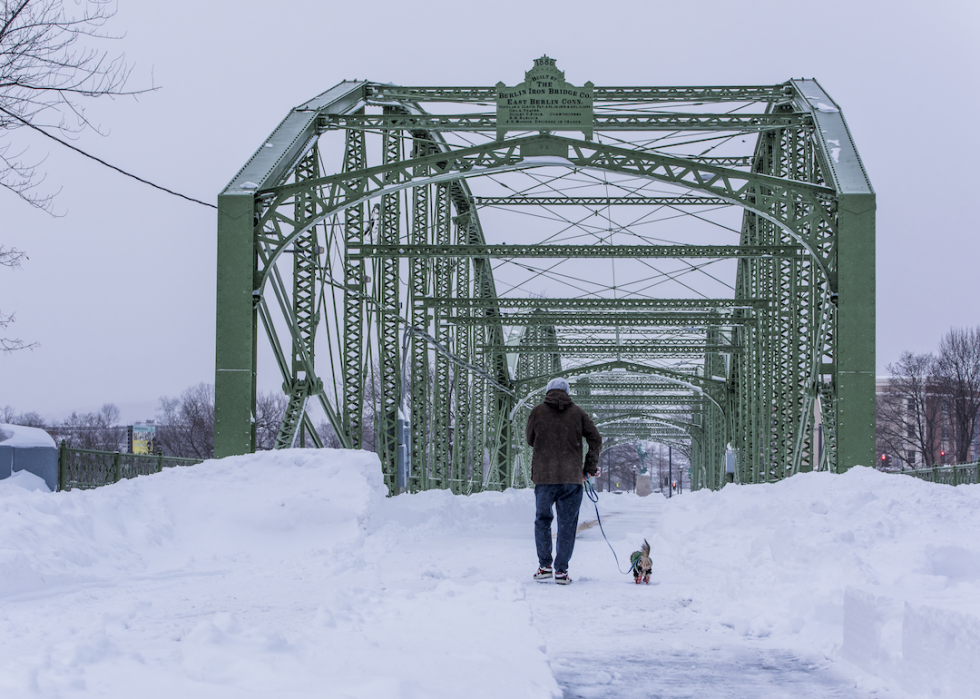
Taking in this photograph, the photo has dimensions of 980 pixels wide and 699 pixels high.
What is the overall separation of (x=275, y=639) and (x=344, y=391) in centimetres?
1587

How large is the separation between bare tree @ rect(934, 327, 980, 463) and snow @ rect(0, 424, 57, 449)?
46785 mm

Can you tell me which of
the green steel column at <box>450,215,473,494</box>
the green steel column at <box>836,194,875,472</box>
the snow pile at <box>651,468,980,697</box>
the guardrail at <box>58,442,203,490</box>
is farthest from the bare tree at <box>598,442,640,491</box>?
the snow pile at <box>651,468,980,697</box>

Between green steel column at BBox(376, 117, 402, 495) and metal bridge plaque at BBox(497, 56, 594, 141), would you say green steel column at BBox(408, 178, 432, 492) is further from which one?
metal bridge plaque at BBox(497, 56, 594, 141)

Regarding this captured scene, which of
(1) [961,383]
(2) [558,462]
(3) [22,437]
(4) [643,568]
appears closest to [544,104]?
(3) [22,437]

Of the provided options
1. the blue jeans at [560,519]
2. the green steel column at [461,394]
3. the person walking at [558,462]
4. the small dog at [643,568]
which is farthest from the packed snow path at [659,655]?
the green steel column at [461,394]

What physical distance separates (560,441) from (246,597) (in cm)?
328

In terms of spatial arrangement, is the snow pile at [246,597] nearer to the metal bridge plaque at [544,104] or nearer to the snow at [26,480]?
the snow at [26,480]

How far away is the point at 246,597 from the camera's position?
22.4 feet

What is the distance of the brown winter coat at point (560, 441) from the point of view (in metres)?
9.02

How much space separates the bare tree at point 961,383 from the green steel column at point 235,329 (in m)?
42.9

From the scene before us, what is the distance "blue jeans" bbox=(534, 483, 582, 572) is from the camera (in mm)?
8672

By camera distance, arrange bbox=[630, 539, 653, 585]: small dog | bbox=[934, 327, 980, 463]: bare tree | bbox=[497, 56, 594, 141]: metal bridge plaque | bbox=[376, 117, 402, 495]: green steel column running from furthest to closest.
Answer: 1. bbox=[934, 327, 980, 463]: bare tree
2. bbox=[376, 117, 402, 495]: green steel column
3. bbox=[497, 56, 594, 141]: metal bridge plaque
4. bbox=[630, 539, 653, 585]: small dog

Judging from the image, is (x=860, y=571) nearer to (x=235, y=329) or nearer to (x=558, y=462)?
(x=558, y=462)

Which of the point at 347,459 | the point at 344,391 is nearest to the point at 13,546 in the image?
the point at 347,459
